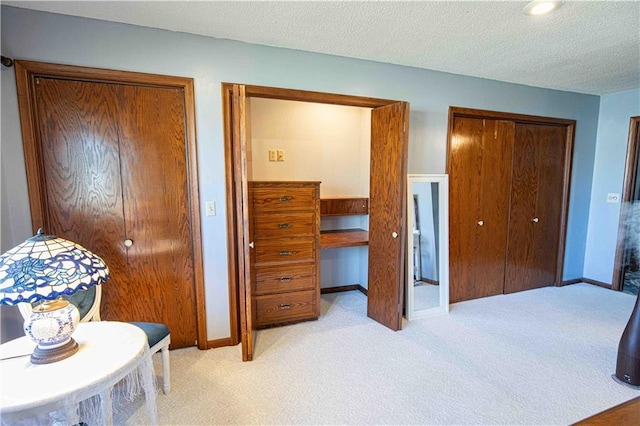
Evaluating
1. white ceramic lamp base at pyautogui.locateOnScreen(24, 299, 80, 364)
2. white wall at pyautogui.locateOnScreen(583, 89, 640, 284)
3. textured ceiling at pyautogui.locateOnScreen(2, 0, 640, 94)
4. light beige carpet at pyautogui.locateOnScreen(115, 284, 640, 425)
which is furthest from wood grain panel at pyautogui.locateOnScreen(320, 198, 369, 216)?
white wall at pyautogui.locateOnScreen(583, 89, 640, 284)

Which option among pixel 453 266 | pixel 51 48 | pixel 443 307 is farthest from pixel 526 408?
pixel 51 48

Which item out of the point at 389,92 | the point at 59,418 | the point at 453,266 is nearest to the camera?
the point at 59,418

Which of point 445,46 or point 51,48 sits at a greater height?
point 445,46

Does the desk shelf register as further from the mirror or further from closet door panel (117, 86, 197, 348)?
closet door panel (117, 86, 197, 348)

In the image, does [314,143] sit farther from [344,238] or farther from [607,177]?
[607,177]

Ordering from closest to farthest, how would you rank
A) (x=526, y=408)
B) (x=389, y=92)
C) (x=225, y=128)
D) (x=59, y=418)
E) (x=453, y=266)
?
(x=59, y=418) < (x=526, y=408) < (x=225, y=128) < (x=389, y=92) < (x=453, y=266)

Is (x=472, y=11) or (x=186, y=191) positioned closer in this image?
(x=472, y=11)

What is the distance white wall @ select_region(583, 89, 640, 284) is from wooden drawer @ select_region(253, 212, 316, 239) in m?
3.59

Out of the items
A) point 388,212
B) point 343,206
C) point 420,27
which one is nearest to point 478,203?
point 388,212

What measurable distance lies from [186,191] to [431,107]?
2.29 metres

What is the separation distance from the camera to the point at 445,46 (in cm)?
229

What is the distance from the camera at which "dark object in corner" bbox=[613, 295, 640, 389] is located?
188 cm

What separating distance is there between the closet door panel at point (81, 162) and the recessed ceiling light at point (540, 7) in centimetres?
258

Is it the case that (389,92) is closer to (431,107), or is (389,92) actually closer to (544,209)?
(431,107)
